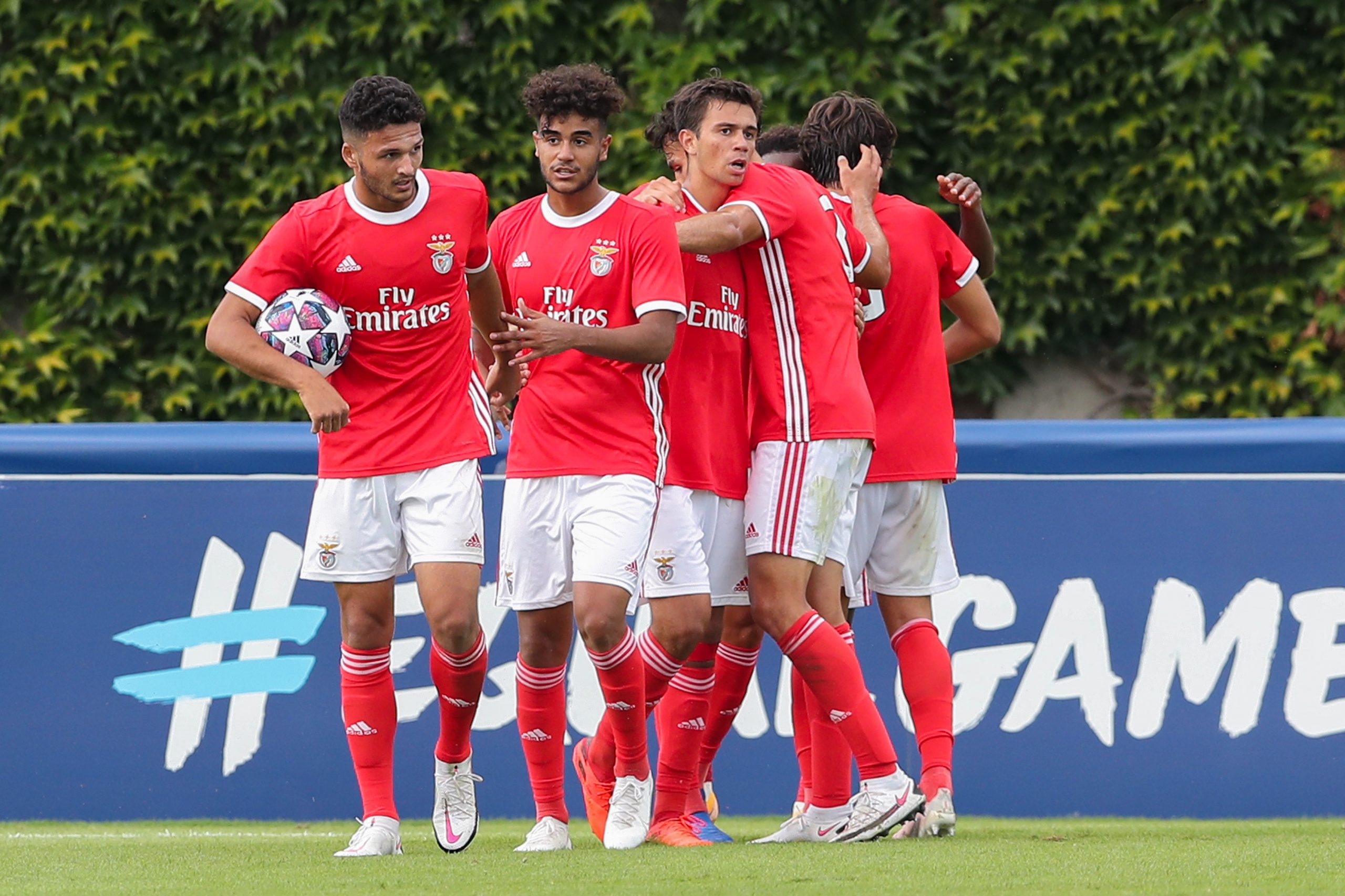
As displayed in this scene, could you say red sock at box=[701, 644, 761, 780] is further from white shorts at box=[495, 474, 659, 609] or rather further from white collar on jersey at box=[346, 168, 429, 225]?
white collar on jersey at box=[346, 168, 429, 225]

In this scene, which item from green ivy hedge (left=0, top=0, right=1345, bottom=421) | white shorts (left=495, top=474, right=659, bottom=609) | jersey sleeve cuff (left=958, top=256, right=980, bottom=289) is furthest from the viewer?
green ivy hedge (left=0, top=0, right=1345, bottom=421)

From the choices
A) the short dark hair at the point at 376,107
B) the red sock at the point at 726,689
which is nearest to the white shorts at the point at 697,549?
the red sock at the point at 726,689

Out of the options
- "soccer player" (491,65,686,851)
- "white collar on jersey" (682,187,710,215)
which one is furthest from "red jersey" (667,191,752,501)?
"soccer player" (491,65,686,851)

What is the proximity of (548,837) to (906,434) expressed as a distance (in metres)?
1.54

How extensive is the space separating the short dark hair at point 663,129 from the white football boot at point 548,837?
195cm

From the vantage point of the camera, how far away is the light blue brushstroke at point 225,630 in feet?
19.9

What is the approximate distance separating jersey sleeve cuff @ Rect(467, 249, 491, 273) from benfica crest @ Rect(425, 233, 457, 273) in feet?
0.36

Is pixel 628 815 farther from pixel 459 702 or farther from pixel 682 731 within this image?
pixel 459 702

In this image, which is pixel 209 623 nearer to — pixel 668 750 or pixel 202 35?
pixel 668 750

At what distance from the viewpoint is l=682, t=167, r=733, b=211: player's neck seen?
4.79 metres

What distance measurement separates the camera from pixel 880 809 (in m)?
4.62

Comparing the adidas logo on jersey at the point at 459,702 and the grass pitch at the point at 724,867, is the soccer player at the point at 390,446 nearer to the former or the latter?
the adidas logo on jersey at the point at 459,702

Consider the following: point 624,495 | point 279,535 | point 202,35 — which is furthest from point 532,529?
point 202,35

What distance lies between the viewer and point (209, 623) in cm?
605
